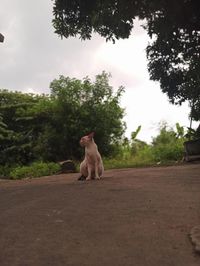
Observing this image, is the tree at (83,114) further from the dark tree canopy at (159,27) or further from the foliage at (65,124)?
the dark tree canopy at (159,27)

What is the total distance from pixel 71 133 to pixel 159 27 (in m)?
7.59

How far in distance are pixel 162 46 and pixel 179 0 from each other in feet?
5.97

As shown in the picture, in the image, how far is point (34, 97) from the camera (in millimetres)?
23344

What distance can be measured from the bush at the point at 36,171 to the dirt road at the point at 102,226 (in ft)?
24.6

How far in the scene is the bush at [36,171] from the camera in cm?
1639

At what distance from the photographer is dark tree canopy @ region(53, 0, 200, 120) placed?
37.8 ft

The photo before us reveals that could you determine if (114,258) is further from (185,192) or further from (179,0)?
(179,0)

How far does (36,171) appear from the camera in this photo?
16812 millimetres

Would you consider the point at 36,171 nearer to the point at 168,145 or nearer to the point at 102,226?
the point at 168,145

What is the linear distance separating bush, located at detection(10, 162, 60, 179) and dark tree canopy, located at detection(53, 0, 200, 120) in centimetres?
447

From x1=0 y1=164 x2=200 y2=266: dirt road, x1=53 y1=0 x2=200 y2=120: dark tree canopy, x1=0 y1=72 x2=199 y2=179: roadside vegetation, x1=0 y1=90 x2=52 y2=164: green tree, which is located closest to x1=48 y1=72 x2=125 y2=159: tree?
x1=0 y1=72 x2=199 y2=179: roadside vegetation

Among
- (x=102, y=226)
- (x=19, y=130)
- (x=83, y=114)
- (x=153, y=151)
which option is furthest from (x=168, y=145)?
(x=102, y=226)

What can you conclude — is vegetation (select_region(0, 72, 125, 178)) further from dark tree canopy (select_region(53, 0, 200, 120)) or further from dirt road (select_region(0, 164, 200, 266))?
dirt road (select_region(0, 164, 200, 266))

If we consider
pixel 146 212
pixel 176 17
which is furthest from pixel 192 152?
pixel 146 212
